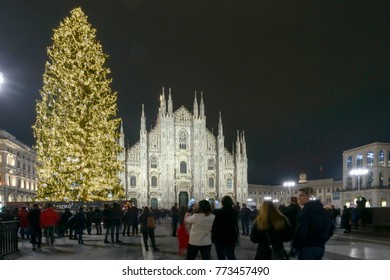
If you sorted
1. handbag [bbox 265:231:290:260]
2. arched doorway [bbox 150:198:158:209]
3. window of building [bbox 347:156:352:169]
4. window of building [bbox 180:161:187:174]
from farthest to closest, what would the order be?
window of building [bbox 347:156:352:169]
window of building [bbox 180:161:187:174]
arched doorway [bbox 150:198:158:209]
handbag [bbox 265:231:290:260]

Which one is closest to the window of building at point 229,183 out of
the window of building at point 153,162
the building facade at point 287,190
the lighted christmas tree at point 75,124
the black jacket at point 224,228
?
the window of building at point 153,162

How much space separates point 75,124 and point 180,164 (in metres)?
45.6

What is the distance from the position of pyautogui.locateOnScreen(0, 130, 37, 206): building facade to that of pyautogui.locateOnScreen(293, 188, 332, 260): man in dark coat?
182 feet

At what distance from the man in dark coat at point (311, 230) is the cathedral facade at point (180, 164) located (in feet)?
Answer: 201

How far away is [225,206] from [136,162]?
6049cm

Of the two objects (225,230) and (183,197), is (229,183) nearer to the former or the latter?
(183,197)

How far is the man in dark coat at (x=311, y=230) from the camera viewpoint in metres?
6.88

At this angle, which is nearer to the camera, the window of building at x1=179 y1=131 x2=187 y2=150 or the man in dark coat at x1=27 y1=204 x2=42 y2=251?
the man in dark coat at x1=27 y1=204 x2=42 y2=251

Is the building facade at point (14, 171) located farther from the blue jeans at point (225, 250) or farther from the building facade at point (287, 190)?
the blue jeans at point (225, 250)

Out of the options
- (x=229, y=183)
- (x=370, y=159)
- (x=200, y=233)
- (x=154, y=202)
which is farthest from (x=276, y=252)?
(x=370, y=159)

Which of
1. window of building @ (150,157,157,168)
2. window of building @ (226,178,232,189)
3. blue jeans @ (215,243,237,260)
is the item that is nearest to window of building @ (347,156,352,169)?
window of building @ (226,178,232,189)

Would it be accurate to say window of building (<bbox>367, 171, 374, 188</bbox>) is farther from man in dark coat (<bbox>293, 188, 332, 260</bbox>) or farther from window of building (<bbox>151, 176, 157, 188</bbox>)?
man in dark coat (<bbox>293, 188, 332, 260</bbox>)

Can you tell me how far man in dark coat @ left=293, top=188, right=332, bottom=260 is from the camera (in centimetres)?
688
